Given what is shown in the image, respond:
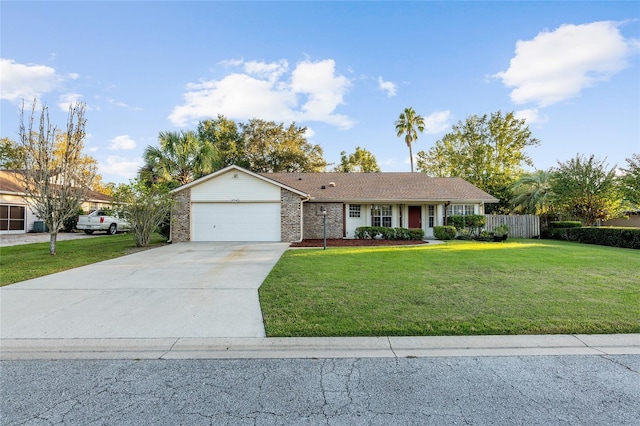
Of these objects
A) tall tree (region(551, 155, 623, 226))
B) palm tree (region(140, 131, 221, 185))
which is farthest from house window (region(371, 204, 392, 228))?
palm tree (region(140, 131, 221, 185))

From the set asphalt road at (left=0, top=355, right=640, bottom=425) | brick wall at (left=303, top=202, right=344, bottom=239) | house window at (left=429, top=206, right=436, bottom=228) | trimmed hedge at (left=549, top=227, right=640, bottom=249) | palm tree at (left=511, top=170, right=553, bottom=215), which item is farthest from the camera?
palm tree at (left=511, top=170, right=553, bottom=215)

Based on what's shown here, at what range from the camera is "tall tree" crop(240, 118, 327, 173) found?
31.2m

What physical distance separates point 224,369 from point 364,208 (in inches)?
629

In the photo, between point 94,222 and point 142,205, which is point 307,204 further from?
point 94,222

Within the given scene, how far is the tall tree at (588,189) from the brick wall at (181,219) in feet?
71.7

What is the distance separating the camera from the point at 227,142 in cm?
3147

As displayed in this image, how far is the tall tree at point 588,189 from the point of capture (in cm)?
1775

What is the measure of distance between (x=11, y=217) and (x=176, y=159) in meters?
12.0

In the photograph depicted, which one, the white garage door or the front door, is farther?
the front door

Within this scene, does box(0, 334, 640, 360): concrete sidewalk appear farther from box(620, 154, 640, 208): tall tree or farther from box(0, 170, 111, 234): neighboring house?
→ box(0, 170, 111, 234): neighboring house

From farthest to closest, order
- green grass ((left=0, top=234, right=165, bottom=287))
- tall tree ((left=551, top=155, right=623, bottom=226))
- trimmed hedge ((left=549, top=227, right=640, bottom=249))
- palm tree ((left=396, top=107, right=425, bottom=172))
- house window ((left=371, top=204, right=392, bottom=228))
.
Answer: palm tree ((left=396, top=107, right=425, bottom=172))
house window ((left=371, top=204, right=392, bottom=228))
tall tree ((left=551, top=155, right=623, bottom=226))
trimmed hedge ((left=549, top=227, right=640, bottom=249))
green grass ((left=0, top=234, right=165, bottom=287))

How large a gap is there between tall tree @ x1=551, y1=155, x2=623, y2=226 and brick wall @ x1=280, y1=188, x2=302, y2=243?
16390mm

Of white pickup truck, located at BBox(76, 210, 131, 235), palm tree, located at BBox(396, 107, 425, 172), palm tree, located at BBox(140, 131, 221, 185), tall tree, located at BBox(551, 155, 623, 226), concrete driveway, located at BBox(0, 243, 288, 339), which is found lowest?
concrete driveway, located at BBox(0, 243, 288, 339)

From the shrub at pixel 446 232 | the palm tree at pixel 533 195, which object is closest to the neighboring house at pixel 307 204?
the shrub at pixel 446 232
